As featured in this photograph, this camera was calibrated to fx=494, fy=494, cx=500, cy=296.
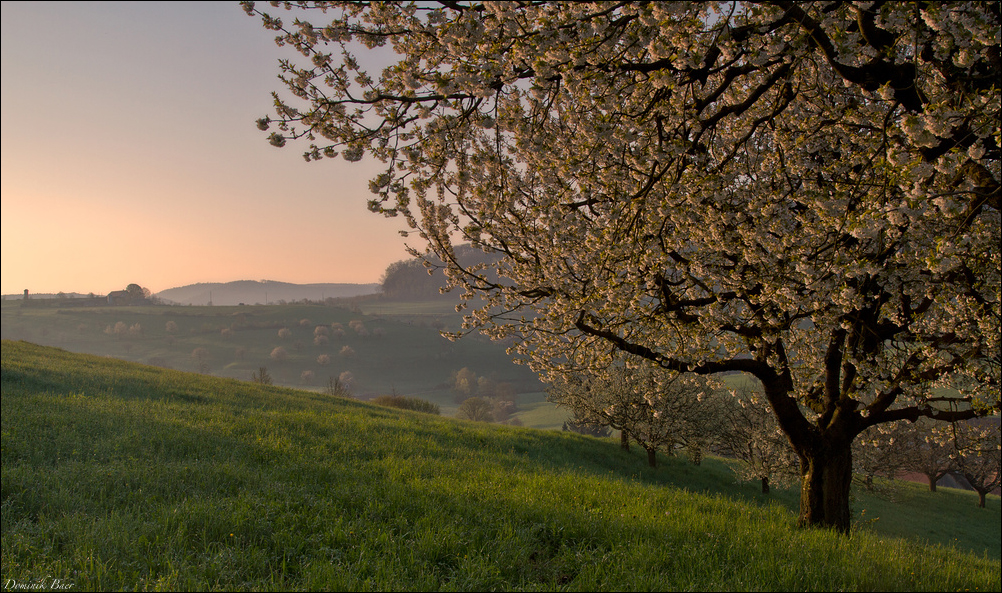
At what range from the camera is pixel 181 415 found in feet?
43.7

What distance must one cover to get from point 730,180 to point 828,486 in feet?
20.2

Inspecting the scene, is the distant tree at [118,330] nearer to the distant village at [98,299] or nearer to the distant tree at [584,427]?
the distant village at [98,299]

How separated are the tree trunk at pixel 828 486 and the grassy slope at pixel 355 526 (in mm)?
637

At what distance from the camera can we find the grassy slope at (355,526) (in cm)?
520

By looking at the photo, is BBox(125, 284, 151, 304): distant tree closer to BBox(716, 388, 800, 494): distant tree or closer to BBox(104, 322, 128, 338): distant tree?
BBox(104, 322, 128, 338): distant tree

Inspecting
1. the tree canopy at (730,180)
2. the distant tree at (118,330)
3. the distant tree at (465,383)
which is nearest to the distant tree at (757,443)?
the tree canopy at (730,180)

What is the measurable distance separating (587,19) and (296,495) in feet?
24.2

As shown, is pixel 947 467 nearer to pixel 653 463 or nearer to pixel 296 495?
pixel 653 463

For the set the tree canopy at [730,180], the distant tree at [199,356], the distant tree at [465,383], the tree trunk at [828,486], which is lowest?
the distant tree at [465,383]

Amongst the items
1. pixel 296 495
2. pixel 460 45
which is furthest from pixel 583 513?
pixel 460 45

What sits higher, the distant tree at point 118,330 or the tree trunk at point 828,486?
the tree trunk at point 828,486

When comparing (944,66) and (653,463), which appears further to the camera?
(653,463)

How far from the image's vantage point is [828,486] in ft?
30.2

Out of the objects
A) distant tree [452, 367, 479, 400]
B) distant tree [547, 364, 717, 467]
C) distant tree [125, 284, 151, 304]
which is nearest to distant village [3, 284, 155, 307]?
distant tree [125, 284, 151, 304]
